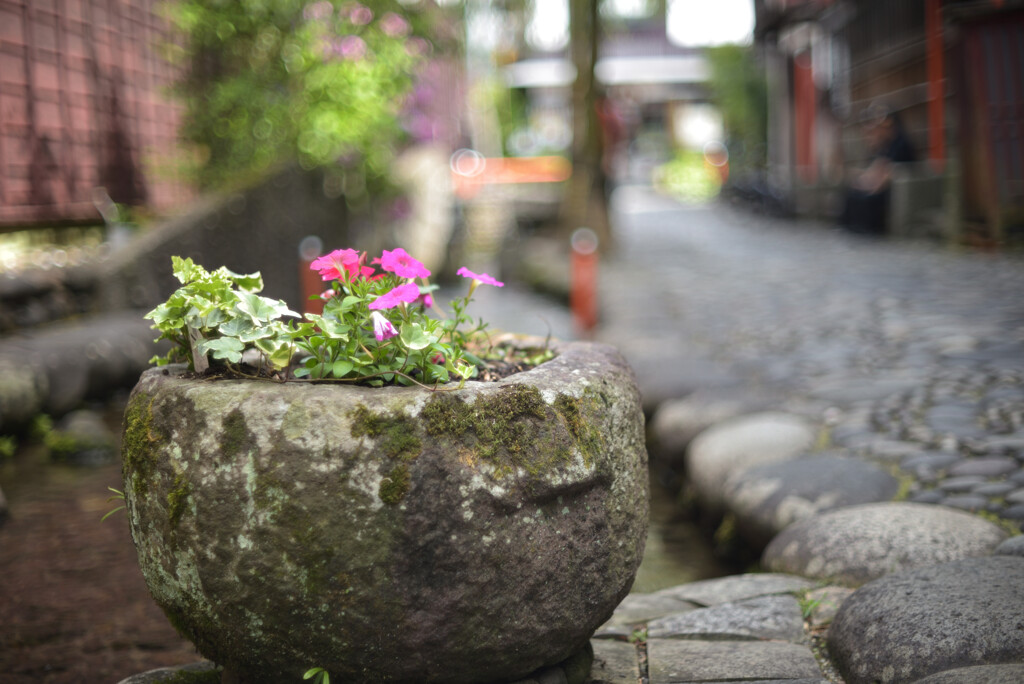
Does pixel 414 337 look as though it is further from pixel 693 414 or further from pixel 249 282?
pixel 693 414

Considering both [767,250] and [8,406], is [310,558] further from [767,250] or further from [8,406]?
[767,250]

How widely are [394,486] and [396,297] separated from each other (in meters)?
0.43

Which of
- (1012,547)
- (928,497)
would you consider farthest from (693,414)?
(1012,547)

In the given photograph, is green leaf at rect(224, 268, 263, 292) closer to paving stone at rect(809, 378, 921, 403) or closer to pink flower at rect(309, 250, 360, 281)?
pink flower at rect(309, 250, 360, 281)

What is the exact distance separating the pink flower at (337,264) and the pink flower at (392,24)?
7.03 m

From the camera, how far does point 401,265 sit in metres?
2.14

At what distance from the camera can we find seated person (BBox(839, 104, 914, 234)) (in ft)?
38.9

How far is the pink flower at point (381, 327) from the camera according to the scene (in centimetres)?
194

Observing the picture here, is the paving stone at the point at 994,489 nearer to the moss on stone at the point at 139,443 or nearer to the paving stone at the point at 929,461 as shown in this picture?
the paving stone at the point at 929,461

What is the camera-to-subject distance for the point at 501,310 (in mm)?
10398

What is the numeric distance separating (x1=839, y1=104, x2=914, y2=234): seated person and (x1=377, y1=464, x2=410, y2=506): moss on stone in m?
11.4

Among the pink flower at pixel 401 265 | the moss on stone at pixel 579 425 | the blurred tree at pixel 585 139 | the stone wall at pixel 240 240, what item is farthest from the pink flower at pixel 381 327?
the blurred tree at pixel 585 139

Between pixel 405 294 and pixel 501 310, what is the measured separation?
838 cm

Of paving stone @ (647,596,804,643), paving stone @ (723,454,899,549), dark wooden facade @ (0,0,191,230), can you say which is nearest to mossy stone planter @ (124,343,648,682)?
paving stone @ (647,596,804,643)
